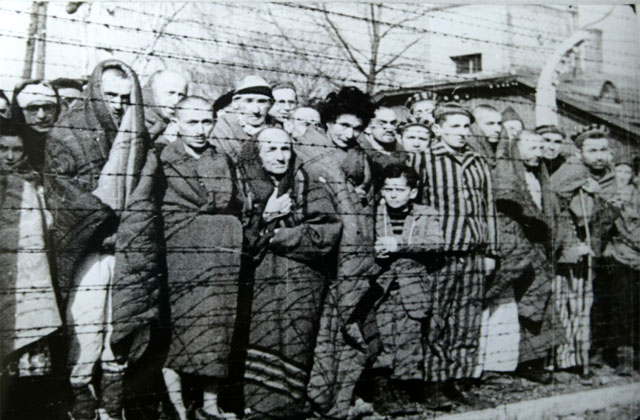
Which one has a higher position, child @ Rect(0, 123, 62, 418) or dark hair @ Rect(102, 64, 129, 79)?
dark hair @ Rect(102, 64, 129, 79)

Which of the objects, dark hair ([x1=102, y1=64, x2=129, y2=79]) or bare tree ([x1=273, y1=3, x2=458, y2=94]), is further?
bare tree ([x1=273, y1=3, x2=458, y2=94])

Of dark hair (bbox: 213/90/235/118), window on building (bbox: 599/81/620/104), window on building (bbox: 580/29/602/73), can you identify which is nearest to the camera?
dark hair (bbox: 213/90/235/118)

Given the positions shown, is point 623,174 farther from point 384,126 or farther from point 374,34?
point 374,34

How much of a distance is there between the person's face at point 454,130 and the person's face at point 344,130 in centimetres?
58

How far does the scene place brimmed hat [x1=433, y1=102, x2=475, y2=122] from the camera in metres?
4.05

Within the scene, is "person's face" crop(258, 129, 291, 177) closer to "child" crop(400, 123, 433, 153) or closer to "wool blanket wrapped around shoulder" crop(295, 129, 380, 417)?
"wool blanket wrapped around shoulder" crop(295, 129, 380, 417)

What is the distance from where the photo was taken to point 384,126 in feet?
12.8

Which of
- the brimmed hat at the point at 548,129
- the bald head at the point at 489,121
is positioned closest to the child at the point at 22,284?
the bald head at the point at 489,121

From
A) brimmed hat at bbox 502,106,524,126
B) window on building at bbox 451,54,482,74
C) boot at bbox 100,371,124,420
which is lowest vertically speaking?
boot at bbox 100,371,124,420

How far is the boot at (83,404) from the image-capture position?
3.10 metres

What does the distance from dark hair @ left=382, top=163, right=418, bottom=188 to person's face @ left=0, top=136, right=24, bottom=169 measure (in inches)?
80.5

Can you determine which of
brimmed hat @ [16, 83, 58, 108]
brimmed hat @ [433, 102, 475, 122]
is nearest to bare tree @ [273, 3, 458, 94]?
brimmed hat @ [433, 102, 475, 122]

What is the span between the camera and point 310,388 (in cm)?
362

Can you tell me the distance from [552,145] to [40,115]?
3.37 m
